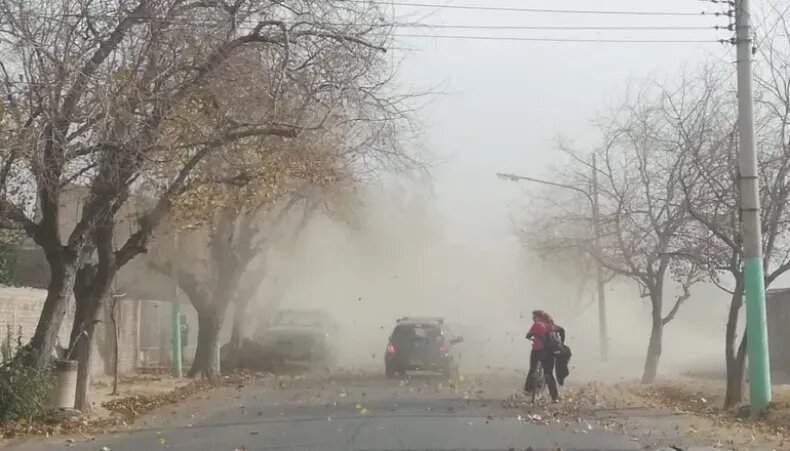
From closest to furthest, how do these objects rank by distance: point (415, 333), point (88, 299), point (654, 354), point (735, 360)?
point (88, 299) < point (735, 360) < point (654, 354) < point (415, 333)

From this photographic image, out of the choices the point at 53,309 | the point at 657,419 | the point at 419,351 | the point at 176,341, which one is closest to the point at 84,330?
the point at 53,309

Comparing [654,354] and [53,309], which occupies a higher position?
[53,309]

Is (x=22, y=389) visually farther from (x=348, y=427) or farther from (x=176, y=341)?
(x=176, y=341)

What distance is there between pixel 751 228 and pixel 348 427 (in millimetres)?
6908

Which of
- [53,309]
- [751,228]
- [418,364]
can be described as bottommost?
[418,364]

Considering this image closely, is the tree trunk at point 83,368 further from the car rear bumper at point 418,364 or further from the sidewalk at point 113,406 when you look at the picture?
the car rear bumper at point 418,364

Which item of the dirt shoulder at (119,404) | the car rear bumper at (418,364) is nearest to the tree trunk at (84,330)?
the dirt shoulder at (119,404)

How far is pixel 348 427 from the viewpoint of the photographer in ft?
45.6

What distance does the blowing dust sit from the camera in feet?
116

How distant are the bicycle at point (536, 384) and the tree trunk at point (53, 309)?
330 inches

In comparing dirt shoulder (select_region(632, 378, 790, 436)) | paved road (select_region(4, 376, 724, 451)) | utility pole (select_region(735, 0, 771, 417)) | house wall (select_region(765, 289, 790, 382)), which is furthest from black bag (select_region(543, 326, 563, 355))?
house wall (select_region(765, 289, 790, 382))

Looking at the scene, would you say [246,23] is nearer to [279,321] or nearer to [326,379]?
[326,379]

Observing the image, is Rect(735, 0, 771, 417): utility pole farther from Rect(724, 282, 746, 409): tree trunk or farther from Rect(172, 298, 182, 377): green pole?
Rect(172, 298, 182, 377): green pole

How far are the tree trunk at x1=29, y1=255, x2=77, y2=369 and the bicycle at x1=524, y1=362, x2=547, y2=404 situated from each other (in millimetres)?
8370
